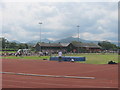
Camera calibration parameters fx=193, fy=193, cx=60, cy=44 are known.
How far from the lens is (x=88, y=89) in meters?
8.59

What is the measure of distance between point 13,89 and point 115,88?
465 centimetres

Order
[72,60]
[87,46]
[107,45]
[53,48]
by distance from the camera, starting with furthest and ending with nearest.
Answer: [107,45] < [87,46] < [53,48] < [72,60]

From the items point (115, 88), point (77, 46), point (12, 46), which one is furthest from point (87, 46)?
point (115, 88)

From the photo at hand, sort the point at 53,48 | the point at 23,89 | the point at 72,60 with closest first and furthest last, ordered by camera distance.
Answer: the point at 23,89 < the point at 72,60 < the point at 53,48

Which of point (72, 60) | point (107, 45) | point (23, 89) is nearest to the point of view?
point (23, 89)

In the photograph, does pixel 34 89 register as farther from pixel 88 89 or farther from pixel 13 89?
pixel 88 89

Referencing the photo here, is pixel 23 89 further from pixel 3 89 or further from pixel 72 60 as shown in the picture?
pixel 72 60

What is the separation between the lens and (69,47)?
3925 inches

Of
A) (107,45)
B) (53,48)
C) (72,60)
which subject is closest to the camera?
(72,60)

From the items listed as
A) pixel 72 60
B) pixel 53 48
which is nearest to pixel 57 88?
pixel 72 60

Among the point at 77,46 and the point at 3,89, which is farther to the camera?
the point at 77,46

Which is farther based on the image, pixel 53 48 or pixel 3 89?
pixel 53 48

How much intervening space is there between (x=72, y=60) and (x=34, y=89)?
19335mm

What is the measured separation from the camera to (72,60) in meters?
27.7
